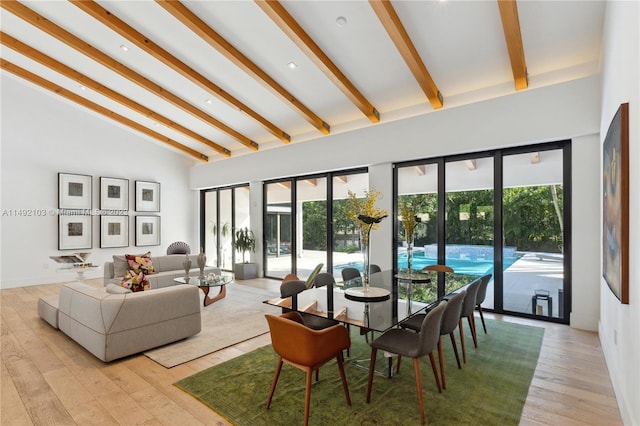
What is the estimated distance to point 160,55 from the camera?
15.6 feet

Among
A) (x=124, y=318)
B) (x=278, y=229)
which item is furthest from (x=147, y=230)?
(x=124, y=318)

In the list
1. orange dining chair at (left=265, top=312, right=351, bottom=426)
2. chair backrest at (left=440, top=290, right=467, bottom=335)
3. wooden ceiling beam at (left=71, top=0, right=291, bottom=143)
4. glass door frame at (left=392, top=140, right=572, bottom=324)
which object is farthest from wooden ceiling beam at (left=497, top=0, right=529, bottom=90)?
wooden ceiling beam at (left=71, top=0, right=291, bottom=143)

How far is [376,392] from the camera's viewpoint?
2.59 m

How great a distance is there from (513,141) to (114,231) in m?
9.00

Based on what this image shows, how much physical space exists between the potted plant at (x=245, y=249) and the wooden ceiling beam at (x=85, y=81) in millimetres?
2631

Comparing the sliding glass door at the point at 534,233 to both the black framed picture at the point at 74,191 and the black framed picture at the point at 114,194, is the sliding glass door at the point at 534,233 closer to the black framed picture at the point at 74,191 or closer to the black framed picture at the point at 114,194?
the black framed picture at the point at 114,194

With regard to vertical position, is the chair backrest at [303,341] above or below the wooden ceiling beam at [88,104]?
below

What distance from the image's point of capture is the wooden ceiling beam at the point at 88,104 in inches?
242

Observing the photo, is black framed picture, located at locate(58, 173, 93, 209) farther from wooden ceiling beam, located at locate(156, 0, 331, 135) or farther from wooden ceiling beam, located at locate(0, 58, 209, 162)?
wooden ceiling beam, located at locate(156, 0, 331, 135)

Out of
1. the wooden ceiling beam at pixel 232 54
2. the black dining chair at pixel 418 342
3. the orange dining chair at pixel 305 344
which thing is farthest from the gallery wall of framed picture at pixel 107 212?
the black dining chair at pixel 418 342

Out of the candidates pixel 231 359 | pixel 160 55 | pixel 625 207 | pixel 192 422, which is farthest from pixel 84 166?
pixel 625 207

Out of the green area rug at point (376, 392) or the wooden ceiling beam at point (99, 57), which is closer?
the green area rug at point (376, 392)

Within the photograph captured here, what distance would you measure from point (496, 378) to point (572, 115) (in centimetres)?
342

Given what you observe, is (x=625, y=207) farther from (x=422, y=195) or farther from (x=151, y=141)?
(x=151, y=141)
